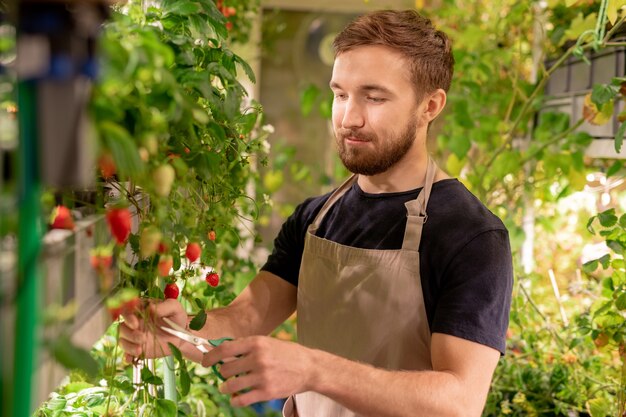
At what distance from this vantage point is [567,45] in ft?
7.57

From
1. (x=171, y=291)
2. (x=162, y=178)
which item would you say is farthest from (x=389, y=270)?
(x=162, y=178)

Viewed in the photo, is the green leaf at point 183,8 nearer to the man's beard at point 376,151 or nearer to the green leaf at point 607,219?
the man's beard at point 376,151

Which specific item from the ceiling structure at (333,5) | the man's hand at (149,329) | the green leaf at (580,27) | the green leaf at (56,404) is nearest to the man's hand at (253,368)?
the man's hand at (149,329)

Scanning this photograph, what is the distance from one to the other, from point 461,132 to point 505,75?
0.50 meters

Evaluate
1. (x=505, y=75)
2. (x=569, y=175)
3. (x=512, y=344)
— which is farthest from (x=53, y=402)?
(x=505, y=75)

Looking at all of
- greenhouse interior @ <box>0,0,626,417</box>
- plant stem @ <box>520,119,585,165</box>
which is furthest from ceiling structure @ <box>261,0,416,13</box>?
plant stem @ <box>520,119,585,165</box>

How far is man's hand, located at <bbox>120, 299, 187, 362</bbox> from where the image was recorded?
39.6 inches

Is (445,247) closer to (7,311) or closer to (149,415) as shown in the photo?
(149,415)

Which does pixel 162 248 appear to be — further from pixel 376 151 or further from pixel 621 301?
pixel 621 301

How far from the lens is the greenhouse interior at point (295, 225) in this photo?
1.77ft

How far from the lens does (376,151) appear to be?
1.36 m

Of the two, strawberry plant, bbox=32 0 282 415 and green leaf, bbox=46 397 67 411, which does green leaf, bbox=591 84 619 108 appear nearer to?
strawberry plant, bbox=32 0 282 415

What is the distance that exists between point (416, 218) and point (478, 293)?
195mm

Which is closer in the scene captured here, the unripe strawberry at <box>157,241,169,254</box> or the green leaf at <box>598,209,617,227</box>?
the unripe strawberry at <box>157,241,169,254</box>
